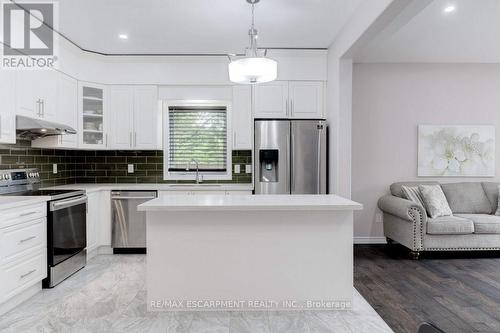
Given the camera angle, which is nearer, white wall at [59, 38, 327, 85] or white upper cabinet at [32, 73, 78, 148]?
white upper cabinet at [32, 73, 78, 148]

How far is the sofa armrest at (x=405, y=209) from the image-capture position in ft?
13.1

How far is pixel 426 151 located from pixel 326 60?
2093 millimetres

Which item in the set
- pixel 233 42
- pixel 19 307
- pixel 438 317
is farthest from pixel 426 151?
pixel 19 307

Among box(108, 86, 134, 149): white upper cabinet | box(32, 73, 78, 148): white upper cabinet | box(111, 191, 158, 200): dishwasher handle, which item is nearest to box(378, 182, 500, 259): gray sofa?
box(111, 191, 158, 200): dishwasher handle

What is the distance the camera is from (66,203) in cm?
340

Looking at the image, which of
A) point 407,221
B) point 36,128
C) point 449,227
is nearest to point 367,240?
point 407,221

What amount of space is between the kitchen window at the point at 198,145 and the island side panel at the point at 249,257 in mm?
2151

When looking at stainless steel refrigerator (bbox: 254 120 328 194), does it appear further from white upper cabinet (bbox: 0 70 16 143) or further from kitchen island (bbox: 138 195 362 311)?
white upper cabinet (bbox: 0 70 16 143)

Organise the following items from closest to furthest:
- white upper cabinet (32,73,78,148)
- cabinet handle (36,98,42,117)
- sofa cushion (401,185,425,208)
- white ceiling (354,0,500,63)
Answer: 1. white ceiling (354,0,500,63)
2. cabinet handle (36,98,42,117)
3. white upper cabinet (32,73,78,148)
4. sofa cushion (401,185,425,208)

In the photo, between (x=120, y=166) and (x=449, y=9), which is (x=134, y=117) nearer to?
(x=120, y=166)

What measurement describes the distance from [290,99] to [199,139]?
1.44 meters

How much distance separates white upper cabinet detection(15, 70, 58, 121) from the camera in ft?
10.4

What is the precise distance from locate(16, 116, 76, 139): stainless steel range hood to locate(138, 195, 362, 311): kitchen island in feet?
5.16

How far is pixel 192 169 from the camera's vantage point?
4.79 meters
